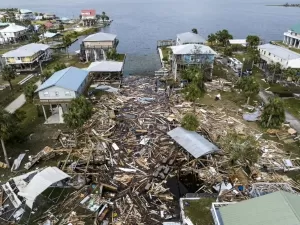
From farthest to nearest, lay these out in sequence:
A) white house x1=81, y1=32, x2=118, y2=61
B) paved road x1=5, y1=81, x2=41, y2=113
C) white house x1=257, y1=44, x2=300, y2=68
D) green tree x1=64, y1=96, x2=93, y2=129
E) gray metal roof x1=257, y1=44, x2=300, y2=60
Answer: white house x1=81, y1=32, x2=118, y2=61, gray metal roof x1=257, y1=44, x2=300, y2=60, white house x1=257, y1=44, x2=300, y2=68, paved road x1=5, y1=81, x2=41, y2=113, green tree x1=64, y1=96, x2=93, y2=129

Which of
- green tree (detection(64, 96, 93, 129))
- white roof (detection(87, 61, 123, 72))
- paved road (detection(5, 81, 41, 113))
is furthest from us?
white roof (detection(87, 61, 123, 72))

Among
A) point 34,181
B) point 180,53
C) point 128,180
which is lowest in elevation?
point 128,180

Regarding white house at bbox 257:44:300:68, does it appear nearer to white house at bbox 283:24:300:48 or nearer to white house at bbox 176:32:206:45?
white house at bbox 176:32:206:45

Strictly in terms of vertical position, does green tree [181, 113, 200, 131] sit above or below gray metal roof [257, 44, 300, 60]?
below

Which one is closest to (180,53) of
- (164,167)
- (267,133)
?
(267,133)

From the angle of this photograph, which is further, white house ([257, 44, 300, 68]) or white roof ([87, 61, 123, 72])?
white house ([257, 44, 300, 68])

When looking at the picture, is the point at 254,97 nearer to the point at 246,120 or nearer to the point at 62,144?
the point at 246,120

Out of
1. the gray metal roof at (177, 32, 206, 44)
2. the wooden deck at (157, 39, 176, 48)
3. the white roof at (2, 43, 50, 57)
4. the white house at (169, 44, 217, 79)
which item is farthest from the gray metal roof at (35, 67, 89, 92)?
the wooden deck at (157, 39, 176, 48)
